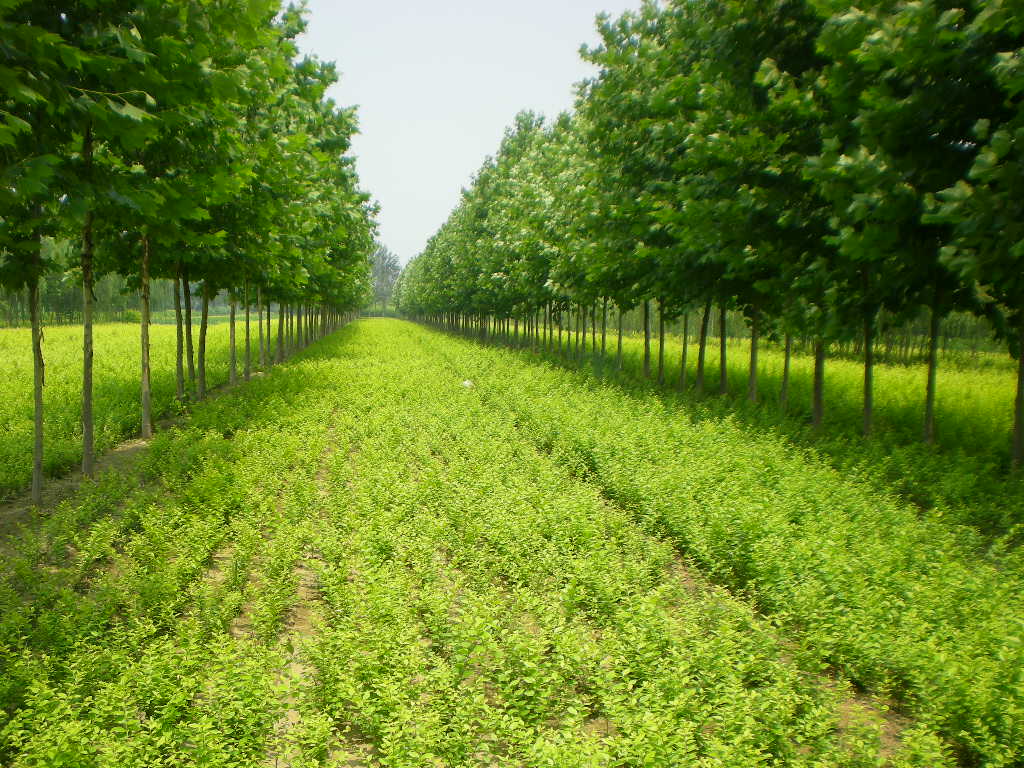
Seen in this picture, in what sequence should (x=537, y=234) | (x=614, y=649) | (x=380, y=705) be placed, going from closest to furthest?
(x=380, y=705) → (x=614, y=649) → (x=537, y=234)

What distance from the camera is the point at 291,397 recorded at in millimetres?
16516

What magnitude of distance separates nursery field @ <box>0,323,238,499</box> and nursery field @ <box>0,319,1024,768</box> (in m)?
2.07

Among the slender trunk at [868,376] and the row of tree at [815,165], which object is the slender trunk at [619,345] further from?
the slender trunk at [868,376]

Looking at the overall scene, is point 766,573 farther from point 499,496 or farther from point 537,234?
point 537,234

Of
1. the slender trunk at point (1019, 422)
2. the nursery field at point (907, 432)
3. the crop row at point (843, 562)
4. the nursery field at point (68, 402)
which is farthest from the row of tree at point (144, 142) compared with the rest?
the slender trunk at point (1019, 422)

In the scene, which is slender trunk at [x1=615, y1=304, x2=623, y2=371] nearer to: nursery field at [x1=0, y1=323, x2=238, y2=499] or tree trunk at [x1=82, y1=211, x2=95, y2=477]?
nursery field at [x1=0, y1=323, x2=238, y2=499]

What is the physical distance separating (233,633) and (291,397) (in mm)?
11559

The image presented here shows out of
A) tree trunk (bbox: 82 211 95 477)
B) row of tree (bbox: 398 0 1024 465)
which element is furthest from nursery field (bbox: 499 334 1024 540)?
tree trunk (bbox: 82 211 95 477)

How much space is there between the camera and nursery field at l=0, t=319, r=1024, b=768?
3.98 m

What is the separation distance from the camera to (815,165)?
922 cm

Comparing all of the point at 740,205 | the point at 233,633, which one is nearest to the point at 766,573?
the point at 233,633

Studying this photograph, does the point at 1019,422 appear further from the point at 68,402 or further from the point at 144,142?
the point at 68,402

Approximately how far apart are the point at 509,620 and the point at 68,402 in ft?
47.7

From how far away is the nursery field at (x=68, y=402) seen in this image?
34.2ft
